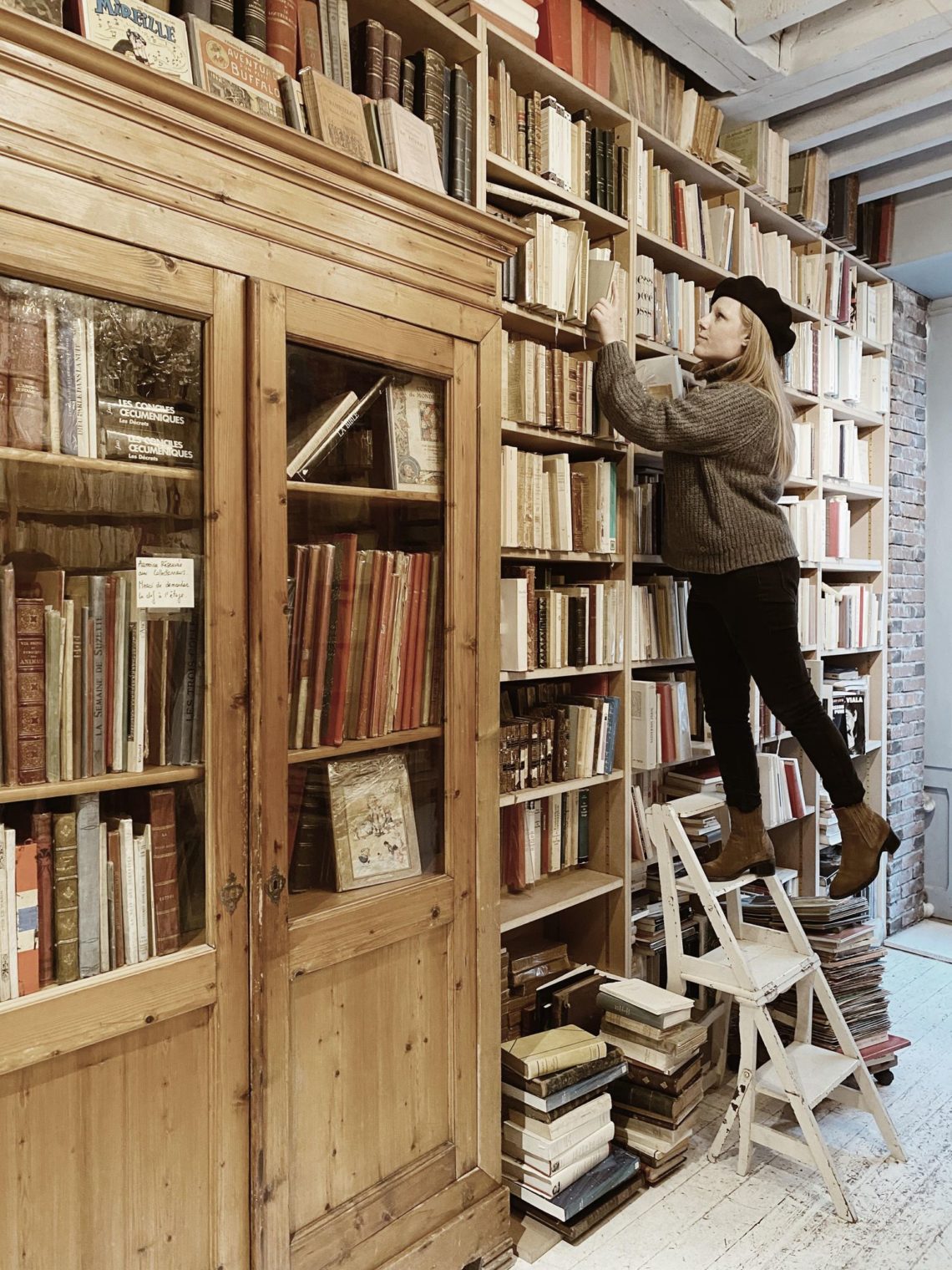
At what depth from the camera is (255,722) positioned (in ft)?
4.91

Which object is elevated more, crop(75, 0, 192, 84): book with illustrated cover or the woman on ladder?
crop(75, 0, 192, 84): book with illustrated cover

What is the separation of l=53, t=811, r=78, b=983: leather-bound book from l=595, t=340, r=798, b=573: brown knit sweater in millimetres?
1598

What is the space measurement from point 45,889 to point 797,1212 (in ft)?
6.31

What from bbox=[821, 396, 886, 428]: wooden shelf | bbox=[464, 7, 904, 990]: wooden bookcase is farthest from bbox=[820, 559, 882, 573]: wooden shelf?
bbox=[821, 396, 886, 428]: wooden shelf

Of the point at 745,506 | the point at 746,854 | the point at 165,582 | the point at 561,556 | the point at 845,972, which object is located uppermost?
the point at 745,506

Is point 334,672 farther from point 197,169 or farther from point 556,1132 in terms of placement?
point 556,1132

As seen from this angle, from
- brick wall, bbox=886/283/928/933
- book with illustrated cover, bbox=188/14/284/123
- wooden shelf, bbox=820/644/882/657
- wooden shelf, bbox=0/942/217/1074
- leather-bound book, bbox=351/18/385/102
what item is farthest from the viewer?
brick wall, bbox=886/283/928/933

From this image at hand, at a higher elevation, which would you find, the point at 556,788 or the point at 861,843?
the point at 556,788

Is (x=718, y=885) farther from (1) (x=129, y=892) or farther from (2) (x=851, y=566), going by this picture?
(2) (x=851, y=566)

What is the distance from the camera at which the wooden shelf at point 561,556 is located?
7.66 feet

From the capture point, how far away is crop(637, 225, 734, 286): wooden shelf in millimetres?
2766

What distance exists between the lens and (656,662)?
111 inches

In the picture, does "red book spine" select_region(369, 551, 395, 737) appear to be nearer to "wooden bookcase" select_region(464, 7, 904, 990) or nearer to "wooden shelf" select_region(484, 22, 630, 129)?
"wooden bookcase" select_region(464, 7, 904, 990)

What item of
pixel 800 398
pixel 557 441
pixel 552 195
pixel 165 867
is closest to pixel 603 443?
pixel 557 441
